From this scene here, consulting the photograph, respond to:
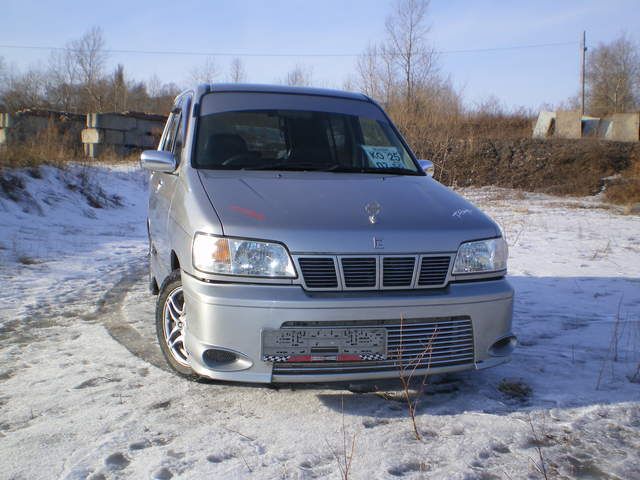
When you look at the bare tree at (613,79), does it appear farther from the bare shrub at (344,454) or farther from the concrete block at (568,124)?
the bare shrub at (344,454)

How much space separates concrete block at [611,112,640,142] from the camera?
77.7ft

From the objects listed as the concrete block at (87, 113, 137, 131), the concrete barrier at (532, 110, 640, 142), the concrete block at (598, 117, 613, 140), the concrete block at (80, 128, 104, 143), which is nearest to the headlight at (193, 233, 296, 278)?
the concrete block at (80, 128, 104, 143)

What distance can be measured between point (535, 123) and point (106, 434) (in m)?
26.9

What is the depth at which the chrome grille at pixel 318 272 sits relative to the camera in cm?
286

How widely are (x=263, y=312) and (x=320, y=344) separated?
307 millimetres

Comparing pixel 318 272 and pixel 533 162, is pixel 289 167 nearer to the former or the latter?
pixel 318 272

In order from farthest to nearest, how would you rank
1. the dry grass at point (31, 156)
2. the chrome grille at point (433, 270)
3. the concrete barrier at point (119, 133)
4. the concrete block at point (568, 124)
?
the concrete block at point (568, 124) < the concrete barrier at point (119, 133) < the dry grass at point (31, 156) < the chrome grille at point (433, 270)

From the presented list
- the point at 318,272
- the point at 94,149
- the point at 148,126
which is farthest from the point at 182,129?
the point at 148,126

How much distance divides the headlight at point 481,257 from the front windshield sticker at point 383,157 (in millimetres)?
1150

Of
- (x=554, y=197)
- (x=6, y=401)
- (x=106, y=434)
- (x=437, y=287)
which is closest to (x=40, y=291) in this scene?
(x=6, y=401)

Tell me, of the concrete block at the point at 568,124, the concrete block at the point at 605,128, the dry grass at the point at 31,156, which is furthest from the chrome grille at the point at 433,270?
the concrete block at the point at 605,128

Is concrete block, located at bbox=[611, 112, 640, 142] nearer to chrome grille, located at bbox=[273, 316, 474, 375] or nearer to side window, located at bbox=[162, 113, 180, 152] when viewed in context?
side window, located at bbox=[162, 113, 180, 152]

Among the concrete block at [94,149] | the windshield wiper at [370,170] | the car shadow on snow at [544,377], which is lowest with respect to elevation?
the car shadow on snow at [544,377]

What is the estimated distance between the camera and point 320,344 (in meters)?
2.82
